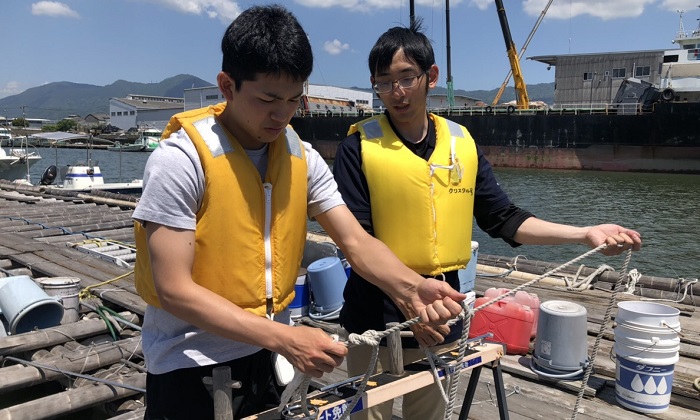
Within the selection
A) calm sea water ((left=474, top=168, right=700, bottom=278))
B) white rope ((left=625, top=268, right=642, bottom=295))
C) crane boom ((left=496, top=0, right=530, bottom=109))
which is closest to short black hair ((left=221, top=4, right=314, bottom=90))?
white rope ((left=625, top=268, right=642, bottom=295))

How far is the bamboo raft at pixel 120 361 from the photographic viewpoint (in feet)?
10.6

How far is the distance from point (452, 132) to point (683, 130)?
98.7 feet

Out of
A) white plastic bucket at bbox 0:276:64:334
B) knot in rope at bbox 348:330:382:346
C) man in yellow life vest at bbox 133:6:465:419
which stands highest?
man in yellow life vest at bbox 133:6:465:419

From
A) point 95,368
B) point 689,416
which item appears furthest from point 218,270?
point 689,416

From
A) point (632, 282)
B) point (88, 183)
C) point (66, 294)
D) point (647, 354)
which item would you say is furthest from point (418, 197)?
point (88, 183)

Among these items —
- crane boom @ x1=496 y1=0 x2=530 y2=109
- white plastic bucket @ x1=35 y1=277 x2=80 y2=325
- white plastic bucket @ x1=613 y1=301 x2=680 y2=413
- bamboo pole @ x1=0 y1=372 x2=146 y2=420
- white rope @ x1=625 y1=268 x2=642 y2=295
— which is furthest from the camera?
crane boom @ x1=496 y1=0 x2=530 y2=109

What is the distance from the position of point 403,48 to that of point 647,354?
239 cm

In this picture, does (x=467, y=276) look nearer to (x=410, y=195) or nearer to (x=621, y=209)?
(x=410, y=195)

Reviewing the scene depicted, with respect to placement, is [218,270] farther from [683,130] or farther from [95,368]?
[683,130]

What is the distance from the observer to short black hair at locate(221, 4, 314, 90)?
1341 millimetres

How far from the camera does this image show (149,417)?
59.8 inches

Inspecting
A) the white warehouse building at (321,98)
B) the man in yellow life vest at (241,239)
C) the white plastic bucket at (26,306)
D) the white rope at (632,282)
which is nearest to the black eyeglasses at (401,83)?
the man in yellow life vest at (241,239)

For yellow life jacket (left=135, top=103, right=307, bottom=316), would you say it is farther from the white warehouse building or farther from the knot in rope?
the white warehouse building

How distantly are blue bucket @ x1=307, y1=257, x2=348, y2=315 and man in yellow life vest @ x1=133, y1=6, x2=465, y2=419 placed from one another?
2898mm
